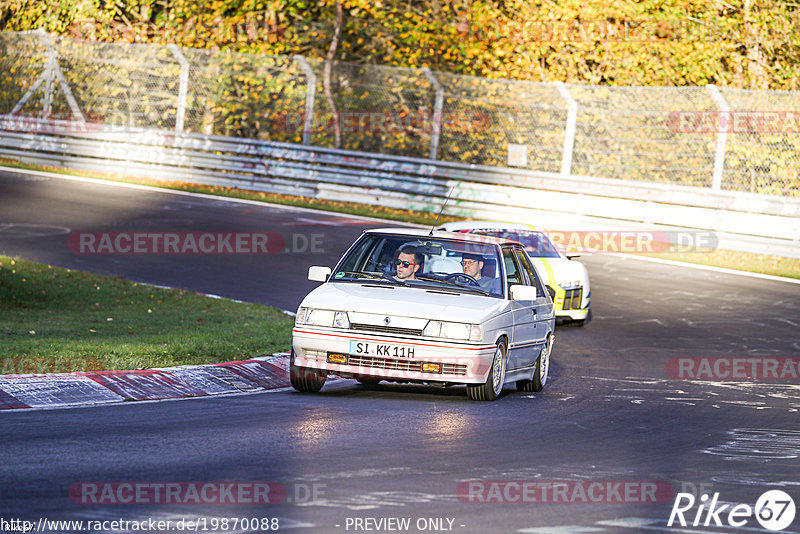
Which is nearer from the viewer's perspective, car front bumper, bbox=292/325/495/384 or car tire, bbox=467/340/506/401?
car front bumper, bbox=292/325/495/384

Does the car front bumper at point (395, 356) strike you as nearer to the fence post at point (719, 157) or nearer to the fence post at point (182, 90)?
the fence post at point (719, 157)

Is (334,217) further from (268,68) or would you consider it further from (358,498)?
(358,498)

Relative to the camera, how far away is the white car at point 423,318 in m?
10.3

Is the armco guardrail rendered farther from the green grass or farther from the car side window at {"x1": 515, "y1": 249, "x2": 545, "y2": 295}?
the car side window at {"x1": 515, "y1": 249, "x2": 545, "y2": 295}

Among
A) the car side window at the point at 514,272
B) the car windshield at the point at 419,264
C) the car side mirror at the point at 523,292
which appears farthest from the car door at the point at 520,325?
the car windshield at the point at 419,264

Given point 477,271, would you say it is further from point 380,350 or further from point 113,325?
point 113,325

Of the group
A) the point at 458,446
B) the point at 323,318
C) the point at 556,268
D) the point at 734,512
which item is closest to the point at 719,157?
the point at 556,268

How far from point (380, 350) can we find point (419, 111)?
64.7 ft

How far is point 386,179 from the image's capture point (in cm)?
2831

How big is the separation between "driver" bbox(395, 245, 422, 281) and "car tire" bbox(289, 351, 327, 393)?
116 centimetres

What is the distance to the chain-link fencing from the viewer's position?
25.2m

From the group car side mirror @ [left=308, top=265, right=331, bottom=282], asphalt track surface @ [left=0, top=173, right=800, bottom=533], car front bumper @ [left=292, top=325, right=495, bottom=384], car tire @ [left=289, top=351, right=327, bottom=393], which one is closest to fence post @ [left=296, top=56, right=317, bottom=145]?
asphalt track surface @ [left=0, top=173, right=800, bottom=533]

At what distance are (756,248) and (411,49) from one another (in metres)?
15.7

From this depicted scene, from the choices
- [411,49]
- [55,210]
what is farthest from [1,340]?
[411,49]
